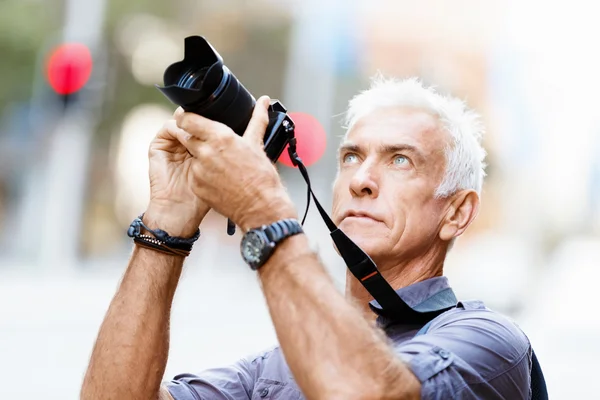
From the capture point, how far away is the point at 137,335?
2211mm

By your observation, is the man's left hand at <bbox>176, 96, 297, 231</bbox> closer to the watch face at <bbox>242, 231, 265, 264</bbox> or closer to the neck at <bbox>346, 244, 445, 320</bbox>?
the watch face at <bbox>242, 231, 265, 264</bbox>

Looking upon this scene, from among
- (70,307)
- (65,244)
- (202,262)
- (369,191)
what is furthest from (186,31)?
(369,191)

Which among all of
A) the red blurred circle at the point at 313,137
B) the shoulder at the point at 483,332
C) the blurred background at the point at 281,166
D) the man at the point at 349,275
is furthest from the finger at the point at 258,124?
the red blurred circle at the point at 313,137

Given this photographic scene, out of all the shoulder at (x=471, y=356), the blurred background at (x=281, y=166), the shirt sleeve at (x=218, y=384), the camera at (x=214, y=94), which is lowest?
the blurred background at (x=281, y=166)

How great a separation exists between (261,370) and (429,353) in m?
0.72

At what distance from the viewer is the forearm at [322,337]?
67.9 inches

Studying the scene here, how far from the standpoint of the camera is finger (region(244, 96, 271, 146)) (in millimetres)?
1954

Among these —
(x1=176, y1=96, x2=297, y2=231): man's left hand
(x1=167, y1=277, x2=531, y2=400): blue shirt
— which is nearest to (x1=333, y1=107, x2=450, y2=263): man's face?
(x1=167, y1=277, x2=531, y2=400): blue shirt

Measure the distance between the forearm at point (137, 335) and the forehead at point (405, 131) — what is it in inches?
24.6

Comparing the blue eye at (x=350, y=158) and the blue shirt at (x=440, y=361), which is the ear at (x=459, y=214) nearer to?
the blue shirt at (x=440, y=361)

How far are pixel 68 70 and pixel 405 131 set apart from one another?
1088 cm

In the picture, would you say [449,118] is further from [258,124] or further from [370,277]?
[258,124]

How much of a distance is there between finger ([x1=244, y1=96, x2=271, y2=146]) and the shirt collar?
0.62m

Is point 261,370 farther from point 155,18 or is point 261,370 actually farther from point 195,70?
point 155,18
